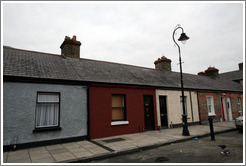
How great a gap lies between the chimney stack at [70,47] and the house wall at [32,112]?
453cm

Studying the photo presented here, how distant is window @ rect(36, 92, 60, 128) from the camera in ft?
27.6

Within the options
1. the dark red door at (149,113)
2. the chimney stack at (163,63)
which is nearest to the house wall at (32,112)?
the dark red door at (149,113)

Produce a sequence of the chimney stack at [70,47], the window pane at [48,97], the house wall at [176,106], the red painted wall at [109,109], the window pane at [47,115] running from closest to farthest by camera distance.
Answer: the window pane at [47,115] → the window pane at [48,97] → the red painted wall at [109,109] → the chimney stack at [70,47] → the house wall at [176,106]

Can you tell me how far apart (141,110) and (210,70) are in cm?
1812

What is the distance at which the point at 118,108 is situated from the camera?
11.4 metres

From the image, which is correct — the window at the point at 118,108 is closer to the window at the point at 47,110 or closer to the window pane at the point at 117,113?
the window pane at the point at 117,113

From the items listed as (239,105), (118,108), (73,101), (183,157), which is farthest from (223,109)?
(73,101)

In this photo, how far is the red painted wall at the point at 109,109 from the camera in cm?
993

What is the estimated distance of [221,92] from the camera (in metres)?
18.6

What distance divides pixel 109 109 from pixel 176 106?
22.8 feet

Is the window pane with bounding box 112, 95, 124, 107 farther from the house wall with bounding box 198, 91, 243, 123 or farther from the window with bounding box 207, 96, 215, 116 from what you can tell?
the window with bounding box 207, 96, 215, 116

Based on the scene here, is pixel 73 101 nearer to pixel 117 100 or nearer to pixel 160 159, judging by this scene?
pixel 117 100

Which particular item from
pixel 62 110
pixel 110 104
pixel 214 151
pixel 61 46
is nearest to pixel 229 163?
pixel 214 151

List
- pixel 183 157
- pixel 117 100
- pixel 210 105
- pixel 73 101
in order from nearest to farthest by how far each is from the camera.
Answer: pixel 183 157, pixel 73 101, pixel 117 100, pixel 210 105
